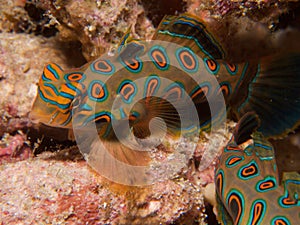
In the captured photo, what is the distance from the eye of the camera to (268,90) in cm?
378

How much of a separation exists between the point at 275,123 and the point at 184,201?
1736 millimetres

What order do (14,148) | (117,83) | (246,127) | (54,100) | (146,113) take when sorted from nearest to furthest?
(54,100) → (117,83) → (146,113) → (246,127) → (14,148)

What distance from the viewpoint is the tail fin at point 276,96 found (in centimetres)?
361

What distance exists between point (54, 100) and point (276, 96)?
2.80 m

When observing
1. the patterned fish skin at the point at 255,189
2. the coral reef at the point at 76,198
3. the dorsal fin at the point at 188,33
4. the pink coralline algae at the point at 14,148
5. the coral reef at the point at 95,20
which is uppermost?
the dorsal fin at the point at 188,33

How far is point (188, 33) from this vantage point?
3.40 meters

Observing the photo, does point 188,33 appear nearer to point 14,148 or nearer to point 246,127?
point 246,127

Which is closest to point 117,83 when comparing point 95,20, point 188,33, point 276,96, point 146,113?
point 146,113

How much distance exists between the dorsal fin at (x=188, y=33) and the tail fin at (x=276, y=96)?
30.5 inches

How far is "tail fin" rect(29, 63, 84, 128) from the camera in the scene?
2.85 m

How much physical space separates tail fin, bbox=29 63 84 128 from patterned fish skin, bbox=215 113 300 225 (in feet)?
5.97

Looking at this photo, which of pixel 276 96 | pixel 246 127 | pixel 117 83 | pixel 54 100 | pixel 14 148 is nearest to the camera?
pixel 54 100

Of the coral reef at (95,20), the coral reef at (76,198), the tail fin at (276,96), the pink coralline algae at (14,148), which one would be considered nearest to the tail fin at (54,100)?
the coral reef at (76,198)

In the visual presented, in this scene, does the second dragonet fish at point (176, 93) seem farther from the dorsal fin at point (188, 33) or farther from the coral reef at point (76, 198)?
the coral reef at point (76, 198)
